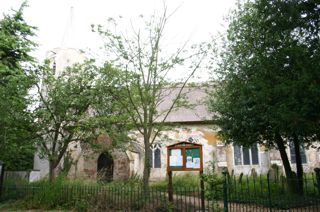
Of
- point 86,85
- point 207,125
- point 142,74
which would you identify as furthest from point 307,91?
point 207,125

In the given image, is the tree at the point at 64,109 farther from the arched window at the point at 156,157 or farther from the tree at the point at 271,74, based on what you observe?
the arched window at the point at 156,157

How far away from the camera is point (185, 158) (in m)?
9.57

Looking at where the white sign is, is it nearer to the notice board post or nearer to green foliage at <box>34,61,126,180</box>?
the notice board post

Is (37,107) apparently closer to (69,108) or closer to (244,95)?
(69,108)

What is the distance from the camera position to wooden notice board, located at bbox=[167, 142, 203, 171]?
945cm

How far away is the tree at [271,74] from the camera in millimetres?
8828

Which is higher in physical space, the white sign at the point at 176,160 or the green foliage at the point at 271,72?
the green foliage at the point at 271,72

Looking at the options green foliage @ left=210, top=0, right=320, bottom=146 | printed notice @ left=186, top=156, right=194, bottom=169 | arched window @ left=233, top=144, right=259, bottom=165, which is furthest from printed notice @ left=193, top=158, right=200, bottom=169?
arched window @ left=233, top=144, right=259, bottom=165

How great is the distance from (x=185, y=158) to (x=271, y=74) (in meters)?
4.54

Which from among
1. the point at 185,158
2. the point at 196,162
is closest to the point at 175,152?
the point at 185,158

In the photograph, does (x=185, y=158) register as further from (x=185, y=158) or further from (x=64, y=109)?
(x=64, y=109)

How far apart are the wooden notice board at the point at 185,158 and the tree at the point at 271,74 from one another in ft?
9.76

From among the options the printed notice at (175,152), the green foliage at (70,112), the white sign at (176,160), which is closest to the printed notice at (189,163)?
the white sign at (176,160)

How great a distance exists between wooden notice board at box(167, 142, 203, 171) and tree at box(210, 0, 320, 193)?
2975 millimetres
